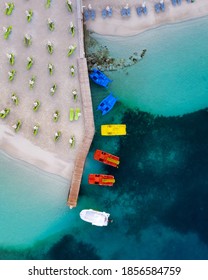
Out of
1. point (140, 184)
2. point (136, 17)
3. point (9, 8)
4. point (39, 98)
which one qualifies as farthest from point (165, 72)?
point (9, 8)

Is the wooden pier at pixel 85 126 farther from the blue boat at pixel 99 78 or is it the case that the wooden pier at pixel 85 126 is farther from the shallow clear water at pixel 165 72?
the shallow clear water at pixel 165 72

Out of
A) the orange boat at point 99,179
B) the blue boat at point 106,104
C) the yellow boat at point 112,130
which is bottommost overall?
the orange boat at point 99,179

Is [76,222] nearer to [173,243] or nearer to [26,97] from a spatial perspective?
[173,243]

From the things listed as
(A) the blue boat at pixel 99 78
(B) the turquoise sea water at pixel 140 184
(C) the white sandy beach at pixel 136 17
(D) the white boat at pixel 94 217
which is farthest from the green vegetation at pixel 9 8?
(D) the white boat at pixel 94 217

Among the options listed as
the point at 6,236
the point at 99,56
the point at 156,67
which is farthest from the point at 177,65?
the point at 6,236

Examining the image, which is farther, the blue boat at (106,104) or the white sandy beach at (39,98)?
the blue boat at (106,104)

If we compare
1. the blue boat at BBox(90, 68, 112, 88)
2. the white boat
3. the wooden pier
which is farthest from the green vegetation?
the white boat
